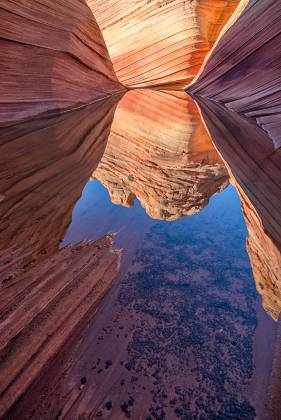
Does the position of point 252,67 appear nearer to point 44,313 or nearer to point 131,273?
point 131,273

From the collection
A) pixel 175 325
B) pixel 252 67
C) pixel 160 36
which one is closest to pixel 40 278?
pixel 175 325

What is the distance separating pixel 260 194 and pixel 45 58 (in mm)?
3295

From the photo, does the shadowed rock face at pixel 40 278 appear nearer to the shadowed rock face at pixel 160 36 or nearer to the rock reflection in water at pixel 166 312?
the rock reflection in water at pixel 166 312

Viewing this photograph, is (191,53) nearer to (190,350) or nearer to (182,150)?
(182,150)

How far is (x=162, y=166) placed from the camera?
13.0 feet

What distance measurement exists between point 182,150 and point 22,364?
11.7 feet

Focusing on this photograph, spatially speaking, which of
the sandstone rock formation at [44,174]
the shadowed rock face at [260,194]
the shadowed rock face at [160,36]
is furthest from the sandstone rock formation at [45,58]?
the shadowed rock face at [260,194]

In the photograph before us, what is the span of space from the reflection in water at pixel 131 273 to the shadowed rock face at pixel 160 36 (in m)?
0.60

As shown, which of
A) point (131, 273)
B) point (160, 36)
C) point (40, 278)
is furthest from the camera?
point (160, 36)

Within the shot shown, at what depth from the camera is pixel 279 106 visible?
2.54m

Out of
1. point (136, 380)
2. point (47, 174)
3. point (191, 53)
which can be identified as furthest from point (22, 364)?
point (191, 53)

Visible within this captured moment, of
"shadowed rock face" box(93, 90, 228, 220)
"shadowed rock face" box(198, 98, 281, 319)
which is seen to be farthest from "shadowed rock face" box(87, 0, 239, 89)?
"shadowed rock face" box(198, 98, 281, 319)

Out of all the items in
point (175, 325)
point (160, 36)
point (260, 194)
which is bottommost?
point (175, 325)

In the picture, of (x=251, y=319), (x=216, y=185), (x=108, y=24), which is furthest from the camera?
(x=108, y=24)
